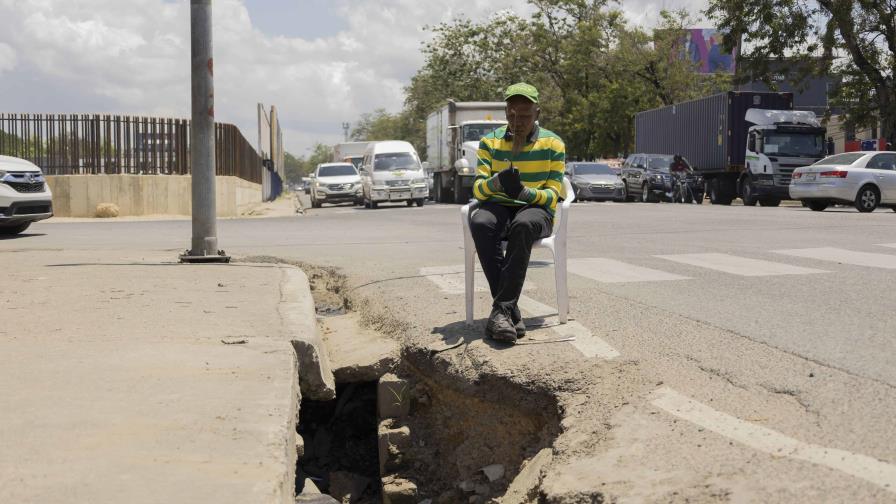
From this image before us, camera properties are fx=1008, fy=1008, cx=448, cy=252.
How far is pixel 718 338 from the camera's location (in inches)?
236

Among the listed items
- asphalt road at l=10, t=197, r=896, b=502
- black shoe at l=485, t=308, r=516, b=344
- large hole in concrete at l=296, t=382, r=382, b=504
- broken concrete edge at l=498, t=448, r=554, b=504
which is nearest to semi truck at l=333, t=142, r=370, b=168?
asphalt road at l=10, t=197, r=896, b=502

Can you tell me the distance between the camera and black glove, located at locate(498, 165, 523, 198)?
5.84 meters

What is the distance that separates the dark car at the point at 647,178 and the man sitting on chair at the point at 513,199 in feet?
88.5

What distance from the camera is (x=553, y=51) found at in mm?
56094

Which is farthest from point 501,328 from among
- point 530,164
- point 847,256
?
point 847,256

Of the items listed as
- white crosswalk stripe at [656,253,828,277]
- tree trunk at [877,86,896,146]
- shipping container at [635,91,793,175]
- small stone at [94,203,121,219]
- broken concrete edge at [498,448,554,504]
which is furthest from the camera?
tree trunk at [877,86,896,146]

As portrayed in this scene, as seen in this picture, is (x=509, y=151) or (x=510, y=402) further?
(x=509, y=151)

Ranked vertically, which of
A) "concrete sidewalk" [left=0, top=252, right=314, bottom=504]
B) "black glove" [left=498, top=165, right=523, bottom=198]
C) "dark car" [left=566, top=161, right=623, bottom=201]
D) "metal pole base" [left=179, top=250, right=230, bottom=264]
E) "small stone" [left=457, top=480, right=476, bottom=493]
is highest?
"dark car" [left=566, top=161, right=623, bottom=201]

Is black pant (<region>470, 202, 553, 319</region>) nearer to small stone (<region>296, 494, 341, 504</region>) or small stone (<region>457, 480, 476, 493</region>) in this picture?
small stone (<region>457, 480, 476, 493</region>)

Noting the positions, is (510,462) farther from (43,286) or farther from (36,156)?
(36,156)

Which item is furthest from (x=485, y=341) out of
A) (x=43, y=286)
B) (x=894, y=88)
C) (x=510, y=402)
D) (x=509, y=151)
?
(x=894, y=88)

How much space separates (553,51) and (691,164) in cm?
2177

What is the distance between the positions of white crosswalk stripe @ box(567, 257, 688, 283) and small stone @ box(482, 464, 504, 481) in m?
4.03

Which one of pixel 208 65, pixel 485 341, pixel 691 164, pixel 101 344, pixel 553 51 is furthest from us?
pixel 553 51
